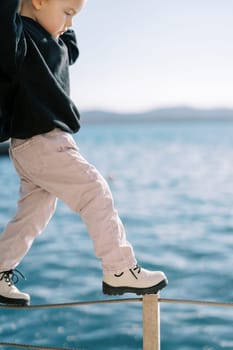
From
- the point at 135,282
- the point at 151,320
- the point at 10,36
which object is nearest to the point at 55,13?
the point at 10,36

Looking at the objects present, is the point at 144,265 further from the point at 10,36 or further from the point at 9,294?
the point at 10,36

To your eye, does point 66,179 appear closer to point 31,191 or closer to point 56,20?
point 31,191

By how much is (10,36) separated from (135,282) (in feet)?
2.61

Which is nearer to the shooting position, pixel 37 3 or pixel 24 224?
pixel 37 3

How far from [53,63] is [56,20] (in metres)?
0.13

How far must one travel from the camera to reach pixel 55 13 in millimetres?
2006

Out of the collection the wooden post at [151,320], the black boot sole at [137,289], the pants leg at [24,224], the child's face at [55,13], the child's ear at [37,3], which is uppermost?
the child's ear at [37,3]

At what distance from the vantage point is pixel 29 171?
6.88 ft

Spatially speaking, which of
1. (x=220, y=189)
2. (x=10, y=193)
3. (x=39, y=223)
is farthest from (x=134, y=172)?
(x=39, y=223)

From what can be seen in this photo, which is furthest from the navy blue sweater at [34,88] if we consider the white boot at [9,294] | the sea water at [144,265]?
the sea water at [144,265]

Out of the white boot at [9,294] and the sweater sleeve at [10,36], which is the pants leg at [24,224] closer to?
the white boot at [9,294]

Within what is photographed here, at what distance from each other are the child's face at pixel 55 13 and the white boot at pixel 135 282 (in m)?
0.76

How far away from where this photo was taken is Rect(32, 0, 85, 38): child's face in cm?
199

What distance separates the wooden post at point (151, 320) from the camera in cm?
196
